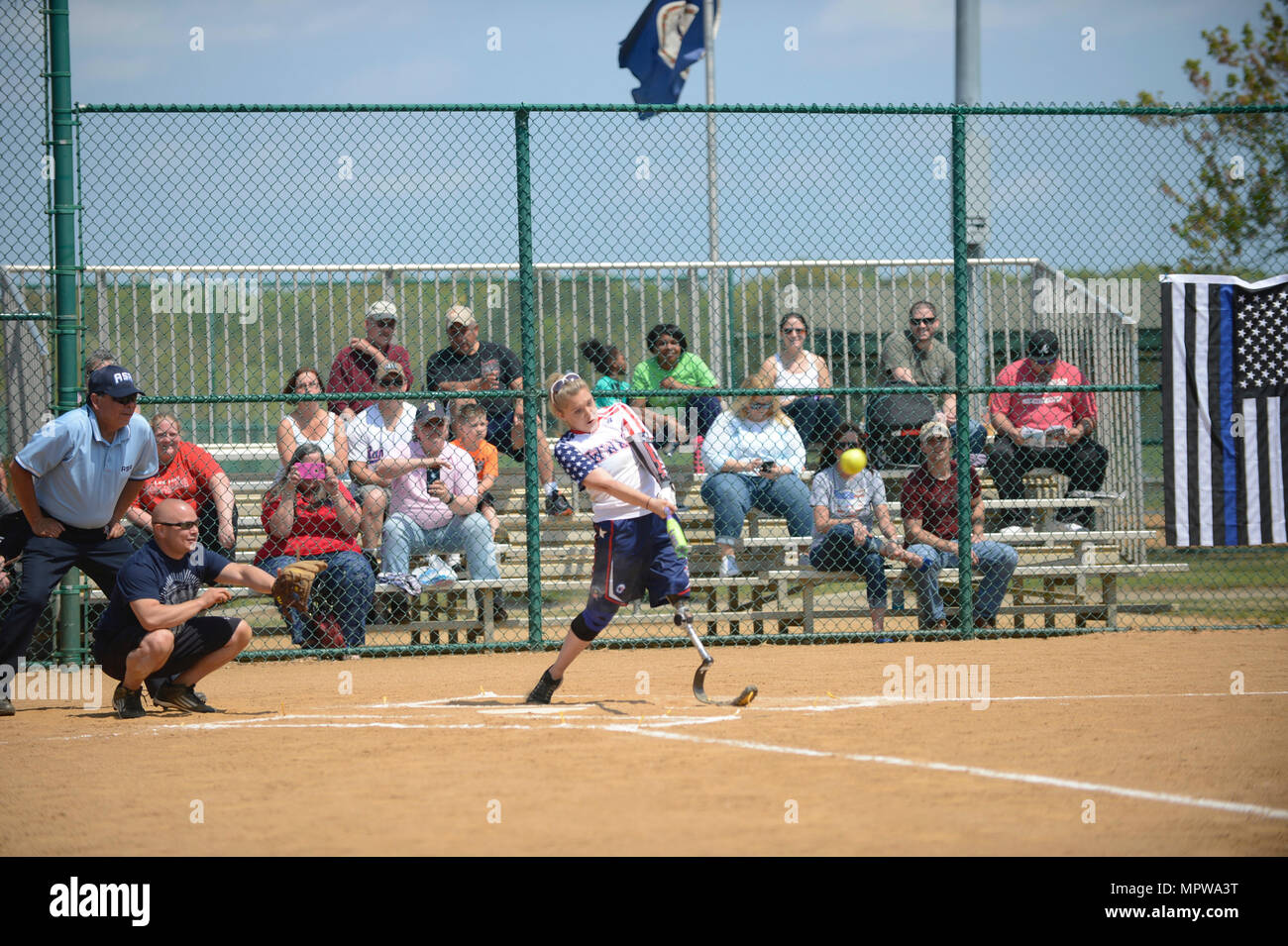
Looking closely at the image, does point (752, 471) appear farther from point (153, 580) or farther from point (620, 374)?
point (153, 580)

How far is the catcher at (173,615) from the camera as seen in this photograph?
6.79m

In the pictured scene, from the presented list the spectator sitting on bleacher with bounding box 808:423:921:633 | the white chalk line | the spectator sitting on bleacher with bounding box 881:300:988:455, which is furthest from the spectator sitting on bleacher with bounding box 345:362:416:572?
the white chalk line

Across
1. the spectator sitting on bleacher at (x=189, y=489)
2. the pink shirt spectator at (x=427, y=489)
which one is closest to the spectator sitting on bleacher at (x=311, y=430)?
the pink shirt spectator at (x=427, y=489)

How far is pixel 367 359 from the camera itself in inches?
396

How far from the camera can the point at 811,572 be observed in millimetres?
9727

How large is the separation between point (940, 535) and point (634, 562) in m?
3.85

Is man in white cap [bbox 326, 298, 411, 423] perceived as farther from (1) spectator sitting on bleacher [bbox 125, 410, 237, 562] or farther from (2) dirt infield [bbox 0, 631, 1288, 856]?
(2) dirt infield [bbox 0, 631, 1288, 856]

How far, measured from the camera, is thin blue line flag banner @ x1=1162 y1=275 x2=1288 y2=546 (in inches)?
365

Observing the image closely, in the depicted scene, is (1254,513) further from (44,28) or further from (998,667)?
(44,28)

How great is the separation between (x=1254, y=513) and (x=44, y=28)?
910cm

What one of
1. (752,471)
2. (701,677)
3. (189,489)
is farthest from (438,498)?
(701,677)

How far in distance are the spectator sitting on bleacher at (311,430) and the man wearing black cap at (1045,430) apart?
5.18 meters

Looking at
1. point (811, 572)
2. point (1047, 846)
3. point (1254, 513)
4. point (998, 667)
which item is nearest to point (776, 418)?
point (811, 572)

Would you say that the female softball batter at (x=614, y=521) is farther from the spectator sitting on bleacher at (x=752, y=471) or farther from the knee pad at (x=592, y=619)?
the spectator sitting on bleacher at (x=752, y=471)
